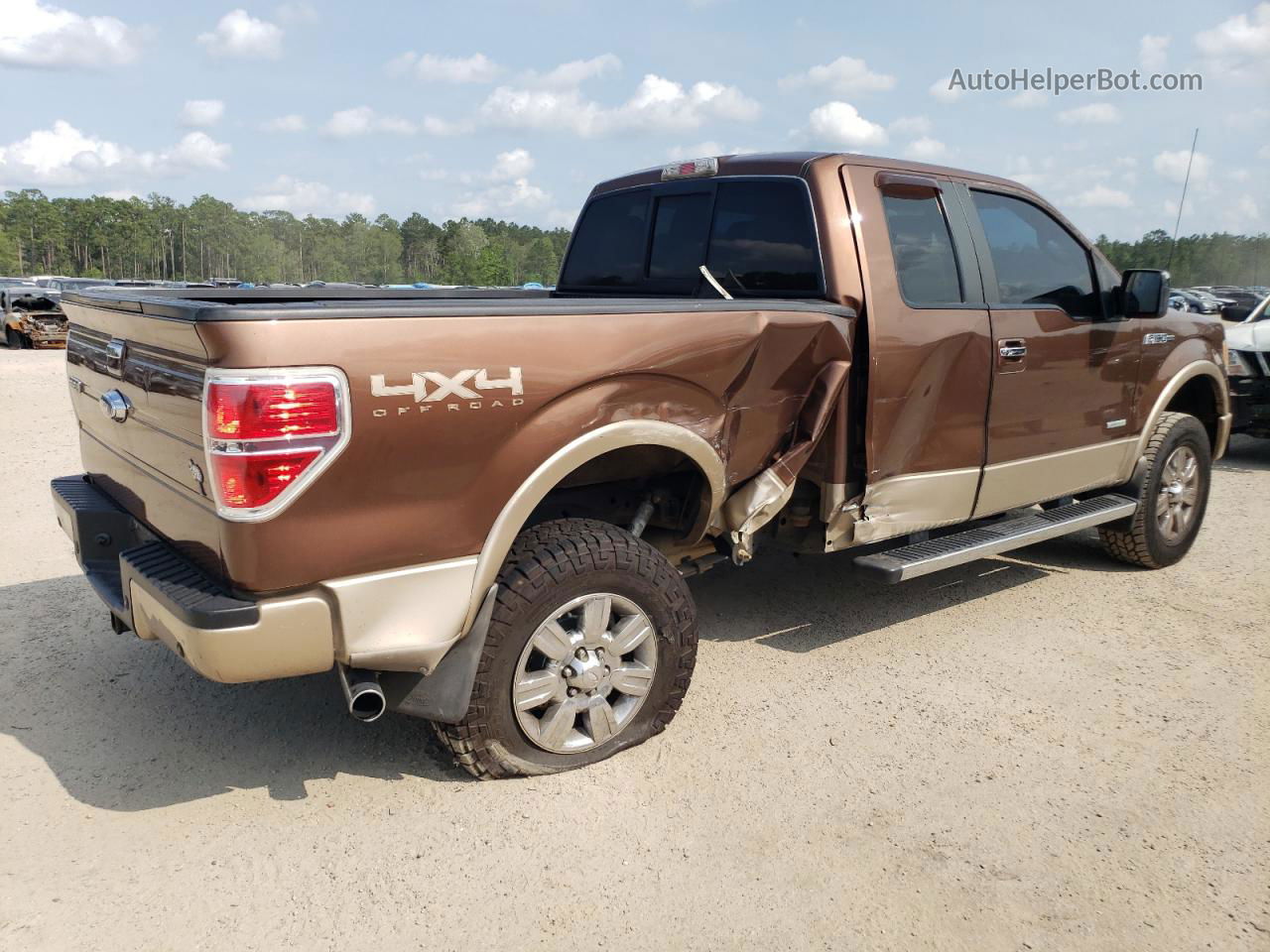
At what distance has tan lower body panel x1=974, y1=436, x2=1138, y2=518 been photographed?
15.6 ft

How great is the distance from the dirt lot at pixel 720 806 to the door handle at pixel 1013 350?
131 centimetres

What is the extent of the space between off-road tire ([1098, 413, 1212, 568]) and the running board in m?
0.21

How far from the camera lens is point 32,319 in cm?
2312

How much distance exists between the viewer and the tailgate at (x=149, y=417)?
274 cm

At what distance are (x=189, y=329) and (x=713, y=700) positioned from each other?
2.41m

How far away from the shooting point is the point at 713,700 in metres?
4.04

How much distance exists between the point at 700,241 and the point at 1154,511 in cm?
315

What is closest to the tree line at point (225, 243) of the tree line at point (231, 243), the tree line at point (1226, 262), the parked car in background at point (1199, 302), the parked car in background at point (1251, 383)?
the tree line at point (231, 243)

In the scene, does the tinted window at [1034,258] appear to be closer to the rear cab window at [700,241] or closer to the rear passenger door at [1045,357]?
the rear passenger door at [1045,357]

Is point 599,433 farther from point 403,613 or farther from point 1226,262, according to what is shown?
point 1226,262

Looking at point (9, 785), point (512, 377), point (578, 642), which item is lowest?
point (9, 785)

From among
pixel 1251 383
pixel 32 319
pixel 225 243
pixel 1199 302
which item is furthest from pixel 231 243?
pixel 1251 383

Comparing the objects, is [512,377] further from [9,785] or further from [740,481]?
[9,785]

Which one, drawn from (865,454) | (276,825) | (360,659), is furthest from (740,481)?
(276,825)
